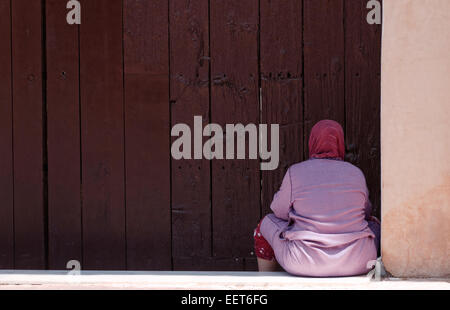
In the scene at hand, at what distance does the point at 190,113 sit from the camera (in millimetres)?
3922

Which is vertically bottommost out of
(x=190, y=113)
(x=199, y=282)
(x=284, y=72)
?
(x=199, y=282)

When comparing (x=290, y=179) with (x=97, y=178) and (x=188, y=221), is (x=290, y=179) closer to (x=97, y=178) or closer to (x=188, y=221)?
(x=188, y=221)

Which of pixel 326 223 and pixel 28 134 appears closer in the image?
pixel 326 223

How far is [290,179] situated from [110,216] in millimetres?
1331

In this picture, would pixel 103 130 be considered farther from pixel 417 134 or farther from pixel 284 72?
pixel 417 134

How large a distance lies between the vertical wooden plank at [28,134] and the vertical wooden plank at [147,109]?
0.55 m

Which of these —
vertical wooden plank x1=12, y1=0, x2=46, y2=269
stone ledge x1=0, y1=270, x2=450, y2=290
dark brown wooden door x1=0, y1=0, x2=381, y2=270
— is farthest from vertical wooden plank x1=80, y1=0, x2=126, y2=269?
stone ledge x1=0, y1=270, x2=450, y2=290

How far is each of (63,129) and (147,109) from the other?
1.77ft

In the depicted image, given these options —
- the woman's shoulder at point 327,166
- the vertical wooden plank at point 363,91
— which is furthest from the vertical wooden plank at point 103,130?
the vertical wooden plank at point 363,91

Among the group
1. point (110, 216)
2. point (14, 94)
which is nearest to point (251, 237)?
point (110, 216)

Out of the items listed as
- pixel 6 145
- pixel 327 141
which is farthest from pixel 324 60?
pixel 6 145

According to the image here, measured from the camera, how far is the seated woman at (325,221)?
10.1ft

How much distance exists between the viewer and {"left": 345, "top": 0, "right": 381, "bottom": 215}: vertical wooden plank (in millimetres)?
3840

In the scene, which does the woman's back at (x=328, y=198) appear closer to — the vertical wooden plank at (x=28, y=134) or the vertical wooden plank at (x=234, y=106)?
the vertical wooden plank at (x=234, y=106)
